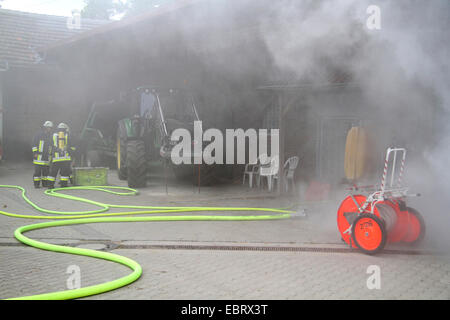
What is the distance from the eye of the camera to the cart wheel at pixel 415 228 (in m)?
5.27

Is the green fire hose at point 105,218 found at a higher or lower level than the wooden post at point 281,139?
lower

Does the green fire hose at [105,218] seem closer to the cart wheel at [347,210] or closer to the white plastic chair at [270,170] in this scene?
the cart wheel at [347,210]

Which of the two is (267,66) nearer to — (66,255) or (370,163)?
(370,163)

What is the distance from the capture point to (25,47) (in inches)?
707

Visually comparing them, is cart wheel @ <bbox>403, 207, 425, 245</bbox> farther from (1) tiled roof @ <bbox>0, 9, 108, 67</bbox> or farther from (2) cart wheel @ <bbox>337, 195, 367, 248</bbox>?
(1) tiled roof @ <bbox>0, 9, 108, 67</bbox>

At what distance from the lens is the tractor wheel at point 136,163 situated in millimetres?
10086

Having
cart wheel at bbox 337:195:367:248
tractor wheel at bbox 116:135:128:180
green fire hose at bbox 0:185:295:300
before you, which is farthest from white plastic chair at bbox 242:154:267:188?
cart wheel at bbox 337:195:367:248

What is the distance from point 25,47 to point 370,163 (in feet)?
51.4

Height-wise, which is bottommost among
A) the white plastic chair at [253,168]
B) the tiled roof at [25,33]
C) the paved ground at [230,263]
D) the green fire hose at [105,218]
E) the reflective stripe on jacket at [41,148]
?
the paved ground at [230,263]

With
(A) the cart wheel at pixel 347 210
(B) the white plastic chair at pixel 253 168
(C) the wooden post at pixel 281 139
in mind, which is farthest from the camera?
(B) the white plastic chair at pixel 253 168

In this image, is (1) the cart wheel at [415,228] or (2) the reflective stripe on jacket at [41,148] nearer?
(1) the cart wheel at [415,228]

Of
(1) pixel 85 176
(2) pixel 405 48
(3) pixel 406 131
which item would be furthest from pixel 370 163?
(1) pixel 85 176

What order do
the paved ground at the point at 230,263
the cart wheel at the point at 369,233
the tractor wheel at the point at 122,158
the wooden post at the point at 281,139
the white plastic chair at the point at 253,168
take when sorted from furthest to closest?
1. the tractor wheel at the point at 122,158
2. the white plastic chair at the point at 253,168
3. the wooden post at the point at 281,139
4. the cart wheel at the point at 369,233
5. the paved ground at the point at 230,263

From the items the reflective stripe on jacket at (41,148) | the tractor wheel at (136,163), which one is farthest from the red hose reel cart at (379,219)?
the reflective stripe on jacket at (41,148)
